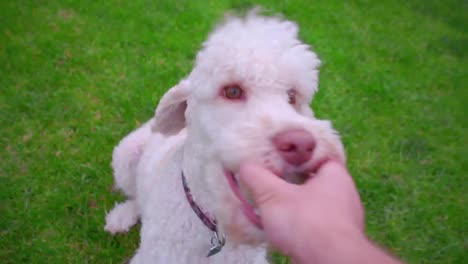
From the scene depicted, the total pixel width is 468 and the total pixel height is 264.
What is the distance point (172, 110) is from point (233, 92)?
624 mm

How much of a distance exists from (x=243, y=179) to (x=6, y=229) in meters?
2.75

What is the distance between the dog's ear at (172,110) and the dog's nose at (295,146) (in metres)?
0.92

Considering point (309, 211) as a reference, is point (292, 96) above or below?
below

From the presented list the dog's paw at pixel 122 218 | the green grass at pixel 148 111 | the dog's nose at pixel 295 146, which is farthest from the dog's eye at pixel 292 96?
the dog's paw at pixel 122 218

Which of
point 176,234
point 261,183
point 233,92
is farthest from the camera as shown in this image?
point 176,234

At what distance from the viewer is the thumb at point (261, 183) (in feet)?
4.21

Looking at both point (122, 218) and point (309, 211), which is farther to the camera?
point (122, 218)

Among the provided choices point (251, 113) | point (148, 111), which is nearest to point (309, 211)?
point (251, 113)

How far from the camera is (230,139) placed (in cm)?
174

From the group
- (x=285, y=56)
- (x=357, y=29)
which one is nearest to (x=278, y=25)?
(x=285, y=56)

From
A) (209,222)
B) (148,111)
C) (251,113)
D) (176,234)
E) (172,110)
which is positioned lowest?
(148,111)

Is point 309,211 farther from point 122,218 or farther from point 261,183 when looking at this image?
point 122,218

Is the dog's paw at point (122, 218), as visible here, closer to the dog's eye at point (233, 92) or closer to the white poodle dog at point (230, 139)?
the white poodle dog at point (230, 139)

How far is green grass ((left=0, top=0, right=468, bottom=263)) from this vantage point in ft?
11.7
